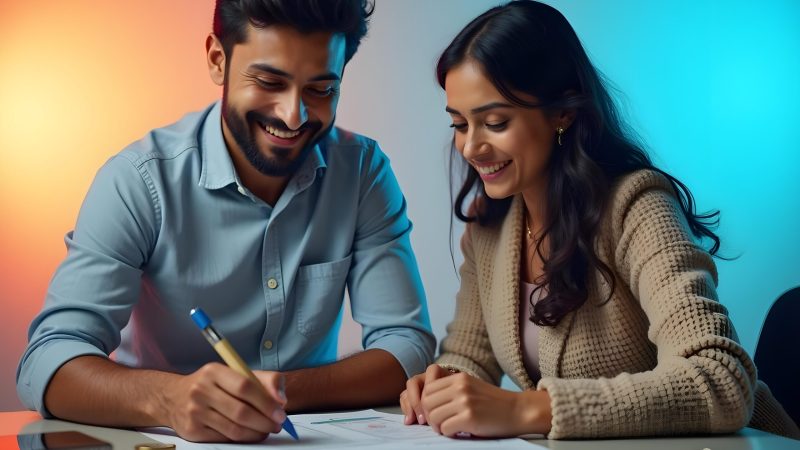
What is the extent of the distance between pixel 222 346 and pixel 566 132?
0.76 m

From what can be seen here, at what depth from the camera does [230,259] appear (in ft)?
5.85

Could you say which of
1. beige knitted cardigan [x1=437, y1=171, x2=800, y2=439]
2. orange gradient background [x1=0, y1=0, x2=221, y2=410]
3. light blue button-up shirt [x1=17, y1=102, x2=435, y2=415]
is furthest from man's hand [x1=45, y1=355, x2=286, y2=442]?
orange gradient background [x1=0, y1=0, x2=221, y2=410]

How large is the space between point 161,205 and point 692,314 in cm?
92

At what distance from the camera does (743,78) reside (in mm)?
3514

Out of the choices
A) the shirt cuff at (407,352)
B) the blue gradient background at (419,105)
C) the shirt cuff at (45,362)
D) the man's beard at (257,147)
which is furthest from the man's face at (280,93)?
the blue gradient background at (419,105)

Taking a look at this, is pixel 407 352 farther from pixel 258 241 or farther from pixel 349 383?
pixel 258 241

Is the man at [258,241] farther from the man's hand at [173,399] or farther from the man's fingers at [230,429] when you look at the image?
the man's fingers at [230,429]

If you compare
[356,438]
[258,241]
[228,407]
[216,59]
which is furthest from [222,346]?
[216,59]

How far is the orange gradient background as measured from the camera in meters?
2.99

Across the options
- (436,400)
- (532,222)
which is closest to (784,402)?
(532,222)

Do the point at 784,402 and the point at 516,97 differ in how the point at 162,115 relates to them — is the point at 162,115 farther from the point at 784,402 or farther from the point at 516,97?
the point at 784,402

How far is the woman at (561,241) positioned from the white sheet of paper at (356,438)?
43 millimetres

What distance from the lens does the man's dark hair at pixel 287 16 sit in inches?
67.1

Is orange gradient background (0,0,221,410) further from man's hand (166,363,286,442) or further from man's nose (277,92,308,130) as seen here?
man's hand (166,363,286,442)
